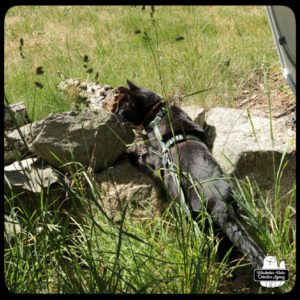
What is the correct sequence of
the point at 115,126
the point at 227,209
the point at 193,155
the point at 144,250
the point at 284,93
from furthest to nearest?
1. the point at 284,93
2. the point at 115,126
3. the point at 193,155
4. the point at 227,209
5. the point at 144,250

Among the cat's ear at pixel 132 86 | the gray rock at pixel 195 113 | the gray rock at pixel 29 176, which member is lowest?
the gray rock at pixel 29 176

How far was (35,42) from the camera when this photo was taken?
4.19 m

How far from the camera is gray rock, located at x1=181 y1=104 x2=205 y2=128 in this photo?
4.41 m

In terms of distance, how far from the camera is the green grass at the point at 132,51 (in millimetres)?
3922

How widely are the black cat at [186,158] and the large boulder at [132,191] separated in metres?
0.15

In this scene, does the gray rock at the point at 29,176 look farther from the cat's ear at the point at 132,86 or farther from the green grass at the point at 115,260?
the cat's ear at the point at 132,86

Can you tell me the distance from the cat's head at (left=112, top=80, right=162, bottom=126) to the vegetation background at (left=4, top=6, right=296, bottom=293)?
0.26 feet

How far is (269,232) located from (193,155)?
930mm

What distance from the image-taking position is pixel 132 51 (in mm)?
4031

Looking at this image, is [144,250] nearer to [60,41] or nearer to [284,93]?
[60,41]

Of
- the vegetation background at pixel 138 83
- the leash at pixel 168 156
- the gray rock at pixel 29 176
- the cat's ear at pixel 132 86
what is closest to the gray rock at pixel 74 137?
the gray rock at pixel 29 176

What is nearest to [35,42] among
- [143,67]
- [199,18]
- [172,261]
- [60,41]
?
[60,41]

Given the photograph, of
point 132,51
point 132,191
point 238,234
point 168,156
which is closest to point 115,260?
point 238,234

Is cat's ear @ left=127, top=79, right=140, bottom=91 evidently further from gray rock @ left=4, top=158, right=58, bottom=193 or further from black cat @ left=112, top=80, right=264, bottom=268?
gray rock @ left=4, top=158, right=58, bottom=193
